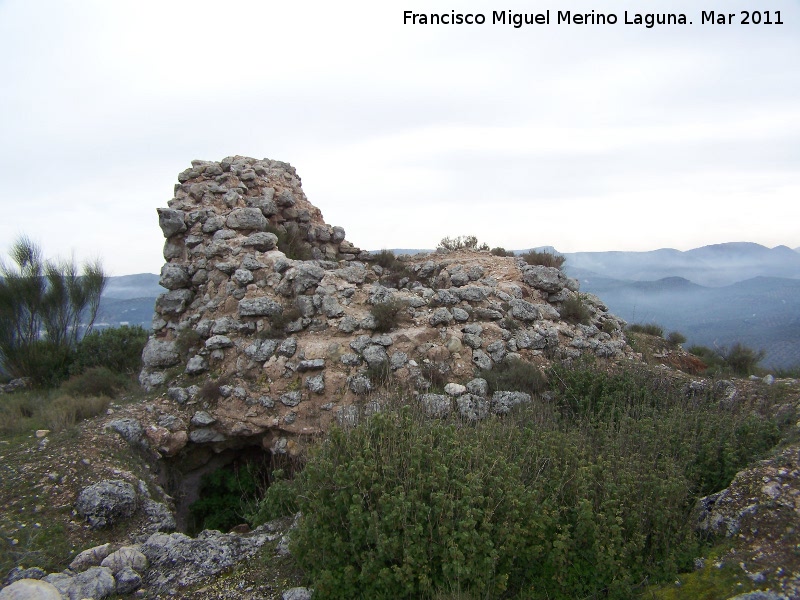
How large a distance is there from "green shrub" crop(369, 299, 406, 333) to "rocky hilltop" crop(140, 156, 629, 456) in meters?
0.02

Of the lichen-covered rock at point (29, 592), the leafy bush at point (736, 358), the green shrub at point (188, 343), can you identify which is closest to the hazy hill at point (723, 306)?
the leafy bush at point (736, 358)

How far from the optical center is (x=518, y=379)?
7629mm

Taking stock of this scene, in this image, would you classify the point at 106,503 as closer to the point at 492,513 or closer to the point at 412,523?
the point at 412,523

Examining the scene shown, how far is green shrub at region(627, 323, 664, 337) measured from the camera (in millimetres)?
12609

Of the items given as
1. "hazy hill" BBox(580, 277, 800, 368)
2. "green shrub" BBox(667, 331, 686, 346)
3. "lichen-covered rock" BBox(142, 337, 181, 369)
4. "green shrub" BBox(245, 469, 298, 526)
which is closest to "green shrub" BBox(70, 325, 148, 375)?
"lichen-covered rock" BBox(142, 337, 181, 369)

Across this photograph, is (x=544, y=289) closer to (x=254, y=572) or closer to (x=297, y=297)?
(x=297, y=297)

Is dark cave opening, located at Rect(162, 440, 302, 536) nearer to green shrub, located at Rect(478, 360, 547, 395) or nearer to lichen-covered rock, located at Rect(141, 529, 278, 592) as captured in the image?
lichen-covered rock, located at Rect(141, 529, 278, 592)

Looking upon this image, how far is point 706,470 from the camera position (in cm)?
490

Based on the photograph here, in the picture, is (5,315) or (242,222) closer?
(242,222)

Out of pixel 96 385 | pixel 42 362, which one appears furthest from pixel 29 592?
pixel 42 362

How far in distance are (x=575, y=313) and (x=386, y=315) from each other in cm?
371

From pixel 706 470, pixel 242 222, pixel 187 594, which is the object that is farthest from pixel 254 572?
pixel 242 222

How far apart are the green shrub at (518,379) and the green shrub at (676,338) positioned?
5669mm

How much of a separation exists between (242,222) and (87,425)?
15.0ft
